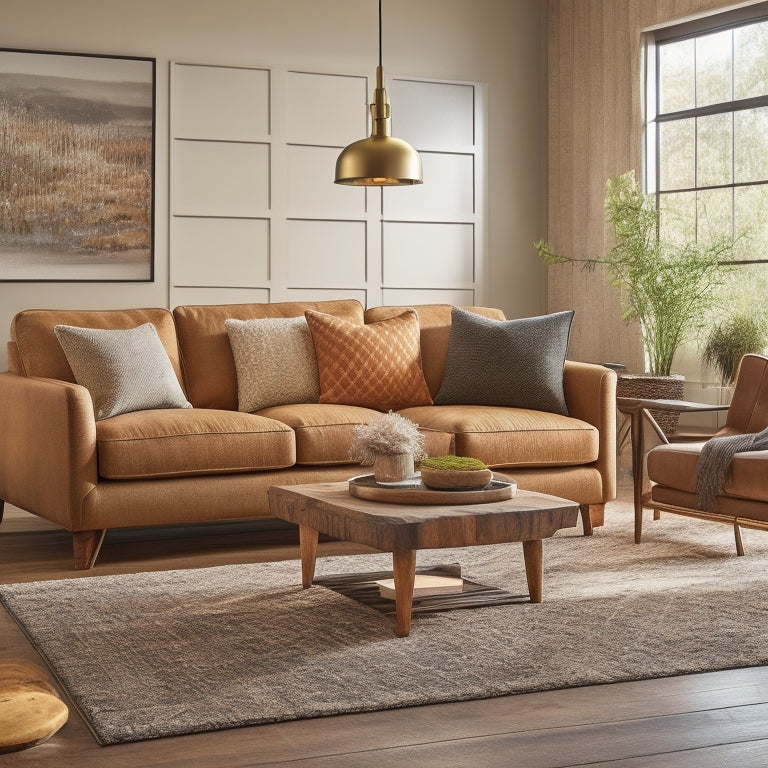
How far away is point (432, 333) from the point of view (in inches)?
211

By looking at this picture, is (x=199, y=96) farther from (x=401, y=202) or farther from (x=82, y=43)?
(x=401, y=202)

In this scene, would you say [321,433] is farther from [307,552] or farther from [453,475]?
[453,475]

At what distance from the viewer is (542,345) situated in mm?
5016

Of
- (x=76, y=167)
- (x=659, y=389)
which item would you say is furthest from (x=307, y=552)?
(x=76, y=167)

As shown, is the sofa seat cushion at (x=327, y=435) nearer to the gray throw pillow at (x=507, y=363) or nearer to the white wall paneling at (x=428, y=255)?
the gray throw pillow at (x=507, y=363)

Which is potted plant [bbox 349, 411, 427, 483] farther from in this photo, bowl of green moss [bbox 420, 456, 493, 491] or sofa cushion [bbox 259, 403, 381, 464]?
sofa cushion [bbox 259, 403, 381, 464]

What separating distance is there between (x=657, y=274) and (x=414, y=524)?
3.52 meters

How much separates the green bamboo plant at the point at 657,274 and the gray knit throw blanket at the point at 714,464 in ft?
6.97

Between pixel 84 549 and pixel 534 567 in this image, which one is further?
pixel 84 549

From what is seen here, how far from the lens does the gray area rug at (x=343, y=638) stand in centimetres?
263

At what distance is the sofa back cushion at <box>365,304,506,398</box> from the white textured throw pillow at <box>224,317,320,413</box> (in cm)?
47

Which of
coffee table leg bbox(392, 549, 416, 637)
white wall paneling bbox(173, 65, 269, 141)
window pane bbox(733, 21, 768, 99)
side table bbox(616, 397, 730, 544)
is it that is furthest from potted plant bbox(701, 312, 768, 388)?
coffee table leg bbox(392, 549, 416, 637)

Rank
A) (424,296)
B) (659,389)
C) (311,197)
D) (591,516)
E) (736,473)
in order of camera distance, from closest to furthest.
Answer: (736,473) → (591,516) → (659,389) → (311,197) → (424,296)

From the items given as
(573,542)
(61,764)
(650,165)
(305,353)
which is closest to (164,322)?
(305,353)
